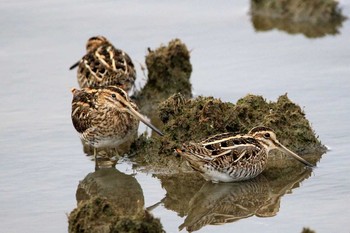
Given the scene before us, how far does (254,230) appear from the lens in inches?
405

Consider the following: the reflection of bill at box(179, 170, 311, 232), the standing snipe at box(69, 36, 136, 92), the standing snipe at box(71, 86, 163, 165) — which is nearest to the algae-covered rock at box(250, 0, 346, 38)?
the standing snipe at box(69, 36, 136, 92)

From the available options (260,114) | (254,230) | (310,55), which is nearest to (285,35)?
(310,55)

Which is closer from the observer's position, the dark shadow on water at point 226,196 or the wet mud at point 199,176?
the dark shadow on water at point 226,196

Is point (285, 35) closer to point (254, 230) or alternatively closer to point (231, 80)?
point (231, 80)

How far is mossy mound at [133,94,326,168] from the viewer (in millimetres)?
12523

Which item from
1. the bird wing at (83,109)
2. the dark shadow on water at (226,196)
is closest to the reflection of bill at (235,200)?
the dark shadow on water at (226,196)

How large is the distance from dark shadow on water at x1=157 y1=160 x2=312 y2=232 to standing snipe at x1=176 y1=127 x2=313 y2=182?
0.15 m

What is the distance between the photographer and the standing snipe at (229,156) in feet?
38.0

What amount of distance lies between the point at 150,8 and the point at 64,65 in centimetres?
285

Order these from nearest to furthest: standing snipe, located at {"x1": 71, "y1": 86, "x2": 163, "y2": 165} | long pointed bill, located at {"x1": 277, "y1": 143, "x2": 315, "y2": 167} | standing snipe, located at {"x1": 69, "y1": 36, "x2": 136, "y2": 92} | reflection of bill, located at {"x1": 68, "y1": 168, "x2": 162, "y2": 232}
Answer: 1. reflection of bill, located at {"x1": 68, "y1": 168, "x2": 162, "y2": 232}
2. long pointed bill, located at {"x1": 277, "y1": 143, "x2": 315, "y2": 167}
3. standing snipe, located at {"x1": 71, "y1": 86, "x2": 163, "y2": 165}
4. standing snipe, located at {"x1": 69, "y1": 36, "x2": 136, "y2": 92}

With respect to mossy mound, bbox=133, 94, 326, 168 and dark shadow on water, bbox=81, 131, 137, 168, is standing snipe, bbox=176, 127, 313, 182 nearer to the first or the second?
mossy mound, bbox=133, 94, 326, 168

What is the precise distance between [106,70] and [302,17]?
193 inches

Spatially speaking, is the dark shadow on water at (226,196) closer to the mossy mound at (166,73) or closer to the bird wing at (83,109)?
the bird wing at (83,109)

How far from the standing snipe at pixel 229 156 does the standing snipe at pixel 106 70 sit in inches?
113
